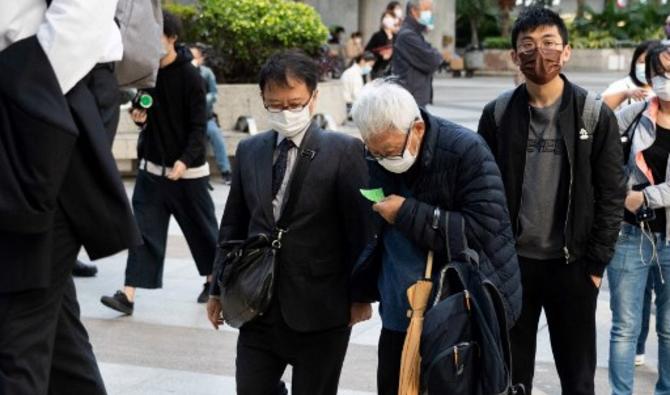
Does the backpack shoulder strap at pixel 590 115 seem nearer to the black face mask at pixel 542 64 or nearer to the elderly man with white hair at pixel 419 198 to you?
the black face mask at pixel 542 64

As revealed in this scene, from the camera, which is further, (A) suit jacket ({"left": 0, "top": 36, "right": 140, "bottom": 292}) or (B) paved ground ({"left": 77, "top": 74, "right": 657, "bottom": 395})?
(B) paved ground ({"left": 77, "top": 74, "right": 657, "bottom": 395})

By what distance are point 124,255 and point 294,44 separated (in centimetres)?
541

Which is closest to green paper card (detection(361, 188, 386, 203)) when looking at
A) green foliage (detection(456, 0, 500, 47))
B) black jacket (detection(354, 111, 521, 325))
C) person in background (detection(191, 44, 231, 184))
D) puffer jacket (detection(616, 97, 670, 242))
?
black jacket (detection(354, 111, 521, 325))

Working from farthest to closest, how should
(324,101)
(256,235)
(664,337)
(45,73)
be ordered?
(324,101) → (664,337) → (256,235) → (45,73)

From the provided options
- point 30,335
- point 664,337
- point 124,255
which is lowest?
point 124,255

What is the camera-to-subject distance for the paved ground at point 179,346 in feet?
20.6

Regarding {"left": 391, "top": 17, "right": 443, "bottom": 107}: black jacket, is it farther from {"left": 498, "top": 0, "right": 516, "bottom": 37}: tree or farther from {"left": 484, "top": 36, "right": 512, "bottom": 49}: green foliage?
{"left": 498, "top": 0, "right": 516, "bottom": 37}: tree

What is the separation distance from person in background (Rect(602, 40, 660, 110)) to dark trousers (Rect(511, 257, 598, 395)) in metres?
2.37

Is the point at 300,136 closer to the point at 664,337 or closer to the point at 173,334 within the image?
the point at 664,337

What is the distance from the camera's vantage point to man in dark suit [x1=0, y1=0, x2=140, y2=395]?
348cm

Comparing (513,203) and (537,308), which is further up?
(513,203)

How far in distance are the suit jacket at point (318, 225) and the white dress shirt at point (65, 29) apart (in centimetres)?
105

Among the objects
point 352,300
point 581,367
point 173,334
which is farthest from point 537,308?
point 173,334

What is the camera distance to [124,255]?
31.4 ft
